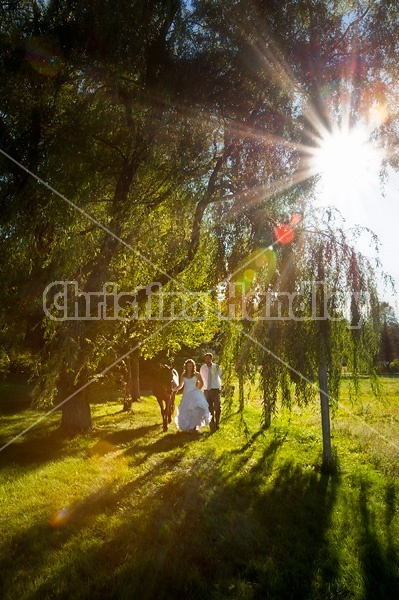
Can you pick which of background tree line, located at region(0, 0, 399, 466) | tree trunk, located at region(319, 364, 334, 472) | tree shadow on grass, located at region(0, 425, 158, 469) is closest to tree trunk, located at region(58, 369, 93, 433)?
tree shadow on grass, located at region(0, 425, 158, 469)

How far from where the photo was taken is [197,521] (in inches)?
219

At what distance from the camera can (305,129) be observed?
8.98 m

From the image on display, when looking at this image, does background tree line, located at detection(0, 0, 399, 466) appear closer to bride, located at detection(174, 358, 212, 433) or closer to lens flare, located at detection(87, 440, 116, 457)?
lens flare, located at detection(87, 440, 116, 457)

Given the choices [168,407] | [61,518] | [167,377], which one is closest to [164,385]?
[167,377]

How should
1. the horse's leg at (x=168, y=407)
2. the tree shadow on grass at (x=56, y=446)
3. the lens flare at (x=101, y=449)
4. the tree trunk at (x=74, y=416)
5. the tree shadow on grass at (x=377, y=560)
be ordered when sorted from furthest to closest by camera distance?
the horse's leg at (x=168, y=407) < the tree trunk at (x=74, y=416) < the lens flare at (x=101, y=449) < the tree shadow on grass at (x=56, y=446) < the tree shadow on grass at (x=377, y=560)

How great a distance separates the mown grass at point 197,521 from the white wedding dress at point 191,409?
3.60 feet

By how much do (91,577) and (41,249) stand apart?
19.2 ft

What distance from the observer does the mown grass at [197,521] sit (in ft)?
13.5

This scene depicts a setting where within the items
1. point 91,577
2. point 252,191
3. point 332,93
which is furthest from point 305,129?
point 91,577

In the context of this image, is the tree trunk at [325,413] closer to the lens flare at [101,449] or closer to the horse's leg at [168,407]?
the lens flare at [101,449]

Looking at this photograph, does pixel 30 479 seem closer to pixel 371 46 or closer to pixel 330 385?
pixel 330 385

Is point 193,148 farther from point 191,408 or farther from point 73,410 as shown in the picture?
point 73,410

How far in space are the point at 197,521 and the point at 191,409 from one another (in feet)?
19.1

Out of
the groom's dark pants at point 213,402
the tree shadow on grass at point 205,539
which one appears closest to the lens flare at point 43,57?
the tree shadow on grass at point 205,539
